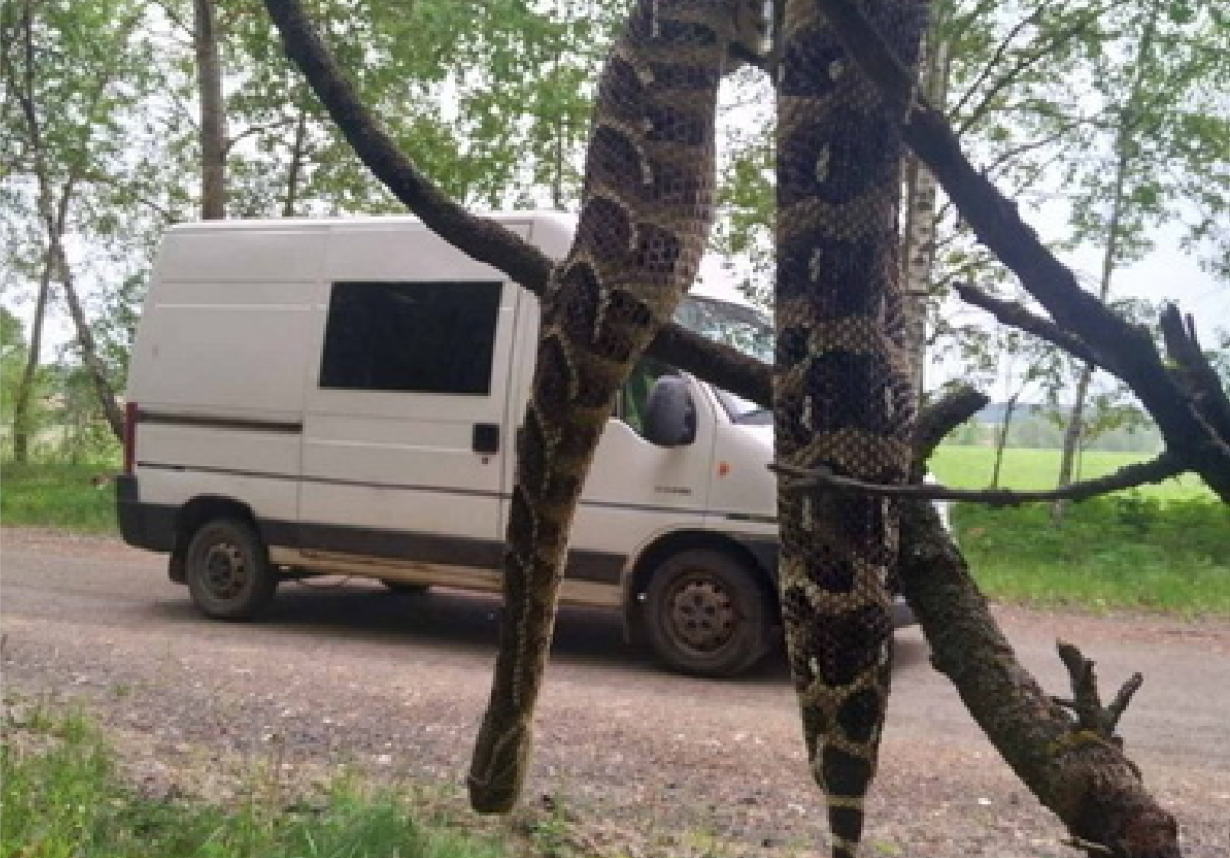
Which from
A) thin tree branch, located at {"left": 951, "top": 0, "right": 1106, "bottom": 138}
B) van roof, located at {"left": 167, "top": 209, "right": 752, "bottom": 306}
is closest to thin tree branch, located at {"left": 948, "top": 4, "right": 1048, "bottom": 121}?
thin tree branch, located at {"left": 951, "top": 0, "right": 1106, "bottom": 138}

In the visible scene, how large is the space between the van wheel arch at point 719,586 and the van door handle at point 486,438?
1146 mm

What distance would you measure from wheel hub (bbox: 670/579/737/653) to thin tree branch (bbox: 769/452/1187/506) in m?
7.47

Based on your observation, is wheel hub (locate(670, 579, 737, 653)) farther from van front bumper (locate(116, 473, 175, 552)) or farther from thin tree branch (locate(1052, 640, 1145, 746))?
thin tree branch (locate(1052, 640, 1145, 746))

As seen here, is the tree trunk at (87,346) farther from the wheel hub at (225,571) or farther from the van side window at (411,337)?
the van side window at (411,337)

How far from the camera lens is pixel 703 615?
8742 mm

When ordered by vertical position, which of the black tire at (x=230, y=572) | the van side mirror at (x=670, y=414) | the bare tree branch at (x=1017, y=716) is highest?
the van side mirror at (x=670, y=414)

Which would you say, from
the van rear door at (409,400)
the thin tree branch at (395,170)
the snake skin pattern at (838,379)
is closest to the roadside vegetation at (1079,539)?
the van rear door at (409,400)

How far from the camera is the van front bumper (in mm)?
10703

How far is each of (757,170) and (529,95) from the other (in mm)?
2215

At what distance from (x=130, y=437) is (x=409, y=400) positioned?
8.20 ft

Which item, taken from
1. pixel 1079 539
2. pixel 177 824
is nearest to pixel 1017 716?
pixel 177 824

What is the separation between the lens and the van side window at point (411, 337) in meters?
9.25

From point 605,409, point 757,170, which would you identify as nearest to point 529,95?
point 757,170

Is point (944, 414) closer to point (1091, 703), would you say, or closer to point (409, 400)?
point (1091, 703)
